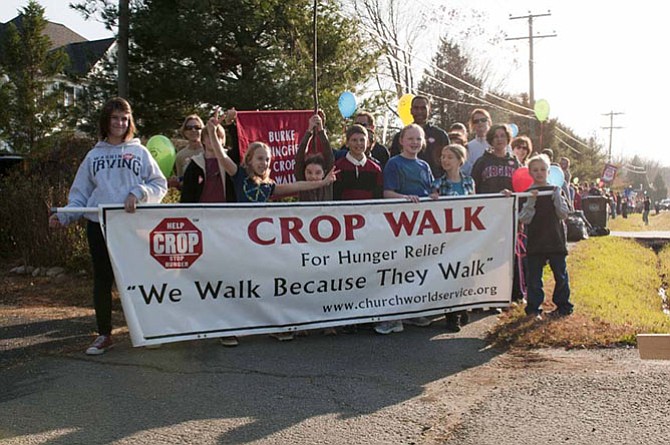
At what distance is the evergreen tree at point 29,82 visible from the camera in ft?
83.1

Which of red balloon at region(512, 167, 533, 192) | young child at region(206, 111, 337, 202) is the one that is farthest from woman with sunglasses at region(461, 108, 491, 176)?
young child at region(206, 111, 337, 202)

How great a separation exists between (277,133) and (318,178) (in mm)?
3413

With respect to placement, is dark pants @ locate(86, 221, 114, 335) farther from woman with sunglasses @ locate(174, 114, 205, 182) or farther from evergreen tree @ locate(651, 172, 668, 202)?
evergreen tree @ locate(651, 172, 668, 202)

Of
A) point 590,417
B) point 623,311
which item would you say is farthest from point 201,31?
point 590,417

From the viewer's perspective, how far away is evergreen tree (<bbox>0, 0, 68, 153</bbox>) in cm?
2533

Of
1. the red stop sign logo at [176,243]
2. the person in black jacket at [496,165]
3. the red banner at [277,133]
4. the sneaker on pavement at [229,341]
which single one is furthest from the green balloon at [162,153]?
the person in black jacket at [496,165]

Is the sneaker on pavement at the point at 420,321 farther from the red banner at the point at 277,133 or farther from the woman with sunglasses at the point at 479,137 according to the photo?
the red banner at the point at 277,133

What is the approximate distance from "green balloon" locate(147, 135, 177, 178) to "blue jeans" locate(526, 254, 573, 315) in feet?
12.9

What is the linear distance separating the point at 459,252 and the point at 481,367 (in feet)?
4.76

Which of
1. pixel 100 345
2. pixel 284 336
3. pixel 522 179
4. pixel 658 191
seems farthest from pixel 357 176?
pixel 658 191

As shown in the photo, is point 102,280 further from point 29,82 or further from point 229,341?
point 29,82

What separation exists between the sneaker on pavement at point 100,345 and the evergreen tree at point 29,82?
20.4 meters

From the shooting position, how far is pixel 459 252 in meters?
6.45

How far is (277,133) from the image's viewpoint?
955cm
